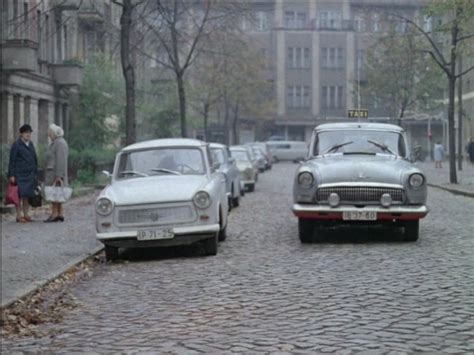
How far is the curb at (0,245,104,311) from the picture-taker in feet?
32.0

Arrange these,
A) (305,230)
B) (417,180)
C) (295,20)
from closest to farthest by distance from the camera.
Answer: (417,180) → (305,230) → (295,20)

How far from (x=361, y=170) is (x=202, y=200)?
8.09 feet

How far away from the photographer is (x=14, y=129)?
3441cm

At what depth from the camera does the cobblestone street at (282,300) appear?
748 centimetres

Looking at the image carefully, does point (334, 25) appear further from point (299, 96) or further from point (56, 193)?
A: point (56, 193)

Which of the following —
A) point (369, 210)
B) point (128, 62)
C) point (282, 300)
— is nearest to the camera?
point (282, 300)

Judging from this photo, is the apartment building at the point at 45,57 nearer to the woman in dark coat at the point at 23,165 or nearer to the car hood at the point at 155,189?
the woman in dark coat at the point at 23,165

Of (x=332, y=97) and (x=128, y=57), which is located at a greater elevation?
(x=332, y=97)

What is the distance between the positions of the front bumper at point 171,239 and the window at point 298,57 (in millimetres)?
60437

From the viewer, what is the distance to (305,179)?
1358cm

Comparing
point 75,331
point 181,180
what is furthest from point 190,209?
point 75,331

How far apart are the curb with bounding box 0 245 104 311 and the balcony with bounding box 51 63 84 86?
2406 centimetres

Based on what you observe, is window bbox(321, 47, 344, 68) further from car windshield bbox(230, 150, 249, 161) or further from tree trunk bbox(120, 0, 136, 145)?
tree trunk bbox(120, 0, 136, 145)

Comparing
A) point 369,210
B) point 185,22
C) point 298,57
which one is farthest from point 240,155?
point 298,57
